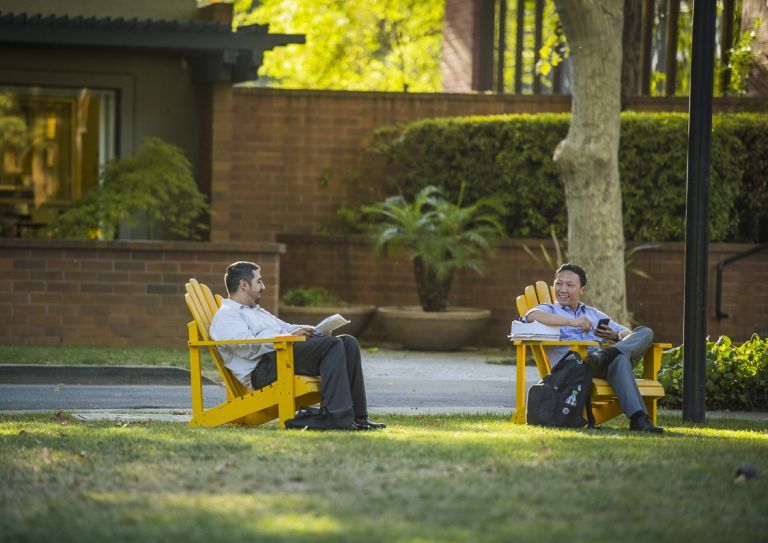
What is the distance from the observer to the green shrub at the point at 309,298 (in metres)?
16.5

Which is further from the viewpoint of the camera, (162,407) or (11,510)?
(162,407)

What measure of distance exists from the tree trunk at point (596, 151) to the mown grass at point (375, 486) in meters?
6.71

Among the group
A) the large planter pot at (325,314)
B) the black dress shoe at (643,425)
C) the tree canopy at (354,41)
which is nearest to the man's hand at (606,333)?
the black dress shoe at (643,425)

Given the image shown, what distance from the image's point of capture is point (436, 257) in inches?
633

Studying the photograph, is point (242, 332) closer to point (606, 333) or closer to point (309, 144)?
point (606, 333)

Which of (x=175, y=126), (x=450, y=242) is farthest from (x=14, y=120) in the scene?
(x=450, y=242)

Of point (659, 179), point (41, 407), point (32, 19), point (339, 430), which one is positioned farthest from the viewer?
point (659, 179)

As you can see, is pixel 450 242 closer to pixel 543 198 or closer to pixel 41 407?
pixel 543 198

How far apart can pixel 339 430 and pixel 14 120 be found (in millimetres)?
11429

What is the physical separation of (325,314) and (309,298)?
1.47ft

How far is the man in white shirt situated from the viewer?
819cm

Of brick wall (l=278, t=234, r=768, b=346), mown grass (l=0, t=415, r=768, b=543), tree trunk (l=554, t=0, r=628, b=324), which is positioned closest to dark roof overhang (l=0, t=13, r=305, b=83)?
brick wall (l=278, t=234, r=768, b=346)

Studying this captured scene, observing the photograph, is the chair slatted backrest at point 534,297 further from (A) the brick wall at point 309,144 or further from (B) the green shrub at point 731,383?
(A) the brick wall at point 309,144

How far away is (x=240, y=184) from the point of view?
61.3 feet
